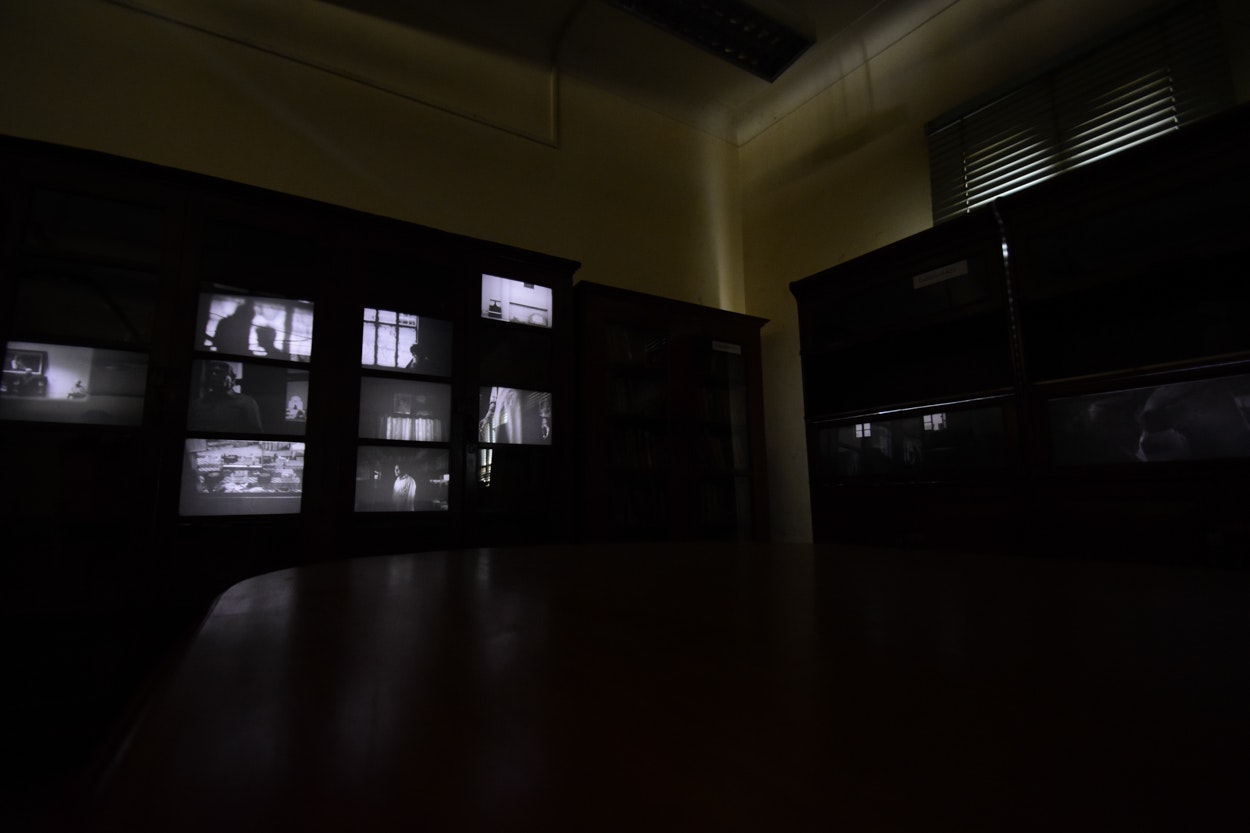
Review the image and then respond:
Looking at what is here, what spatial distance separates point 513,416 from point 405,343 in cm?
57

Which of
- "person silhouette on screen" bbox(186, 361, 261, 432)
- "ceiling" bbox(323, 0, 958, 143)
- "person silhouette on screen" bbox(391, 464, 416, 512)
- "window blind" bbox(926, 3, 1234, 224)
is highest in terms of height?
"ceiling" bbox(323, 0, 958, 143)

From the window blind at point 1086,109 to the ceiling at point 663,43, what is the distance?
75 cm

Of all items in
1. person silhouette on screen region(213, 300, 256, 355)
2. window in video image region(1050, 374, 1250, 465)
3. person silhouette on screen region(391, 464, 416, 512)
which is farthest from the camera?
person silhouette on screen region(391, 464, 416, 512)

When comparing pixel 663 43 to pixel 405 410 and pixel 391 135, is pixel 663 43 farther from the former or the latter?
pixel 405 410

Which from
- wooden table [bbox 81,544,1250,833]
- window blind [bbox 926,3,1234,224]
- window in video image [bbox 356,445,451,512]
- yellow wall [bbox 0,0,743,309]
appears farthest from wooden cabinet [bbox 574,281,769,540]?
wooden table [bbox 81,544,1250,833]

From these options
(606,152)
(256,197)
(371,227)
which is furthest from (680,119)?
(256,197)

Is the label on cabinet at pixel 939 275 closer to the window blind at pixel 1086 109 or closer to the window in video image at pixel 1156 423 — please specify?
the window blind at pixel 1086 109

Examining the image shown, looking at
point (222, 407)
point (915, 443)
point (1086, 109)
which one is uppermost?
point (1086, 109)

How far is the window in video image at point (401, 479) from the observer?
2322 millimetres

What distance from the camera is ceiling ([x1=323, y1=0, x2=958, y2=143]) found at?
116 inches

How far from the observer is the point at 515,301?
2.76 meters

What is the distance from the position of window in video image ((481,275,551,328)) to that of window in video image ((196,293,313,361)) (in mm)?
747

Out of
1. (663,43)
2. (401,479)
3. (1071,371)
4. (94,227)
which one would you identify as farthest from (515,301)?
(1071,371)

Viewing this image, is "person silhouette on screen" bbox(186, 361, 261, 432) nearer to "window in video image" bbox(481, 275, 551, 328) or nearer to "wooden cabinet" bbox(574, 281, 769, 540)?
"window in video image" bbox(481, 275, 551, 328)
